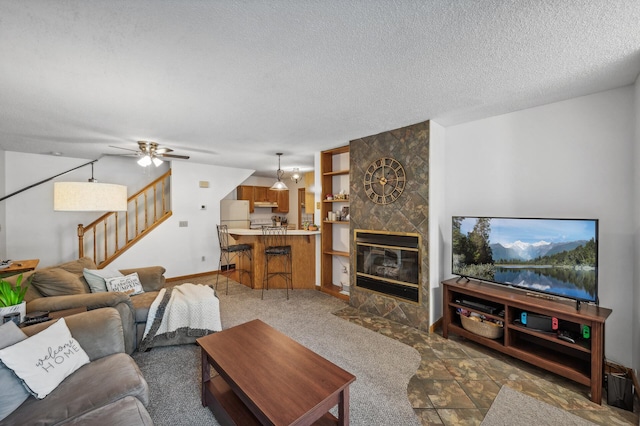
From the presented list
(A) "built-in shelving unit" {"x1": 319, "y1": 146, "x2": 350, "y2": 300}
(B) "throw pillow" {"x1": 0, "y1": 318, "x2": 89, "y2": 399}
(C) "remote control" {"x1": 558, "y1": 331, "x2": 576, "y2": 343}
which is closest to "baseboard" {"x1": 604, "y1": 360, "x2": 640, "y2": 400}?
(C) "remote control" {"x1": 558, "y1": 331, "x2": 576, "y2": 343}

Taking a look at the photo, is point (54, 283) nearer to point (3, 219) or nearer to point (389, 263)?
point (3, 219)

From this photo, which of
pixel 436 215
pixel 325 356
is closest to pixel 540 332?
pixel 436 215

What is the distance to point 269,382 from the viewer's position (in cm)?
155

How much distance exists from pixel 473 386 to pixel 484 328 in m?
0.69

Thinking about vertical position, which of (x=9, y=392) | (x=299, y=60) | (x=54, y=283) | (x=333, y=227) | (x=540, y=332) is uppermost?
(x=299, y=60)

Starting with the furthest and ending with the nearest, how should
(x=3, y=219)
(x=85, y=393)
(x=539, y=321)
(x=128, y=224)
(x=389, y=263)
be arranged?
(x=128, y=224) → (x=3, y=219) → (x=389, y=263) → (x=539, y=321) → (x=85, y=393)

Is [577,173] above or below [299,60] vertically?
below

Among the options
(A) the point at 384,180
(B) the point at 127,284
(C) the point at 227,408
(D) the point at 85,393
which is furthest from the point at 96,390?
(A) the point at 384,180

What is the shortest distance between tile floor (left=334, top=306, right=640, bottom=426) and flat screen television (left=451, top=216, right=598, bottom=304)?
2.43ft

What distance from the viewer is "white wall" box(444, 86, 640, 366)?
87.7 inches

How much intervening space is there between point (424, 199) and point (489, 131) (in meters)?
1.04

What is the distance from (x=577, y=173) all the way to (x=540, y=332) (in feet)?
4.97

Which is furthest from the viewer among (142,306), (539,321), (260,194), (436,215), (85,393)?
(260,194)

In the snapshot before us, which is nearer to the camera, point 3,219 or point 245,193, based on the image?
point 3,219
